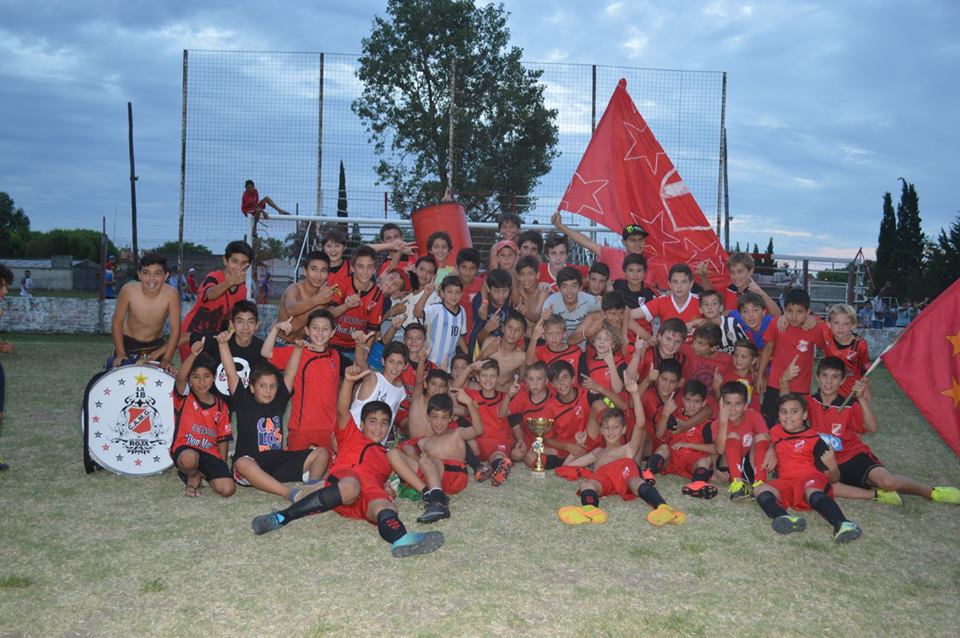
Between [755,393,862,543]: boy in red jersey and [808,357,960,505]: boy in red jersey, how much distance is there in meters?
0.21

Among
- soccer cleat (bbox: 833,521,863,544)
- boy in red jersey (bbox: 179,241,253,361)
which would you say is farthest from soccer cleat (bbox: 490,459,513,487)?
boy in red jersey (bbox: 179,241,253,361)

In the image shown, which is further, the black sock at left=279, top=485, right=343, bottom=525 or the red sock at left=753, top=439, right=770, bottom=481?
the red sock at left=753, top=439, right=770, bottom=481

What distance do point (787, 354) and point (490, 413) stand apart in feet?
8.84

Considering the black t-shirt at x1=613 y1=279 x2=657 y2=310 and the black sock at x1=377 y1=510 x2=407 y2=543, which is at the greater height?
the black t-shirt at x1=613 y1=279 x2=657 y2=310

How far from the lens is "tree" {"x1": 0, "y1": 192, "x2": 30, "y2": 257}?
73125mm

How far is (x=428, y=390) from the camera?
5.97 meters

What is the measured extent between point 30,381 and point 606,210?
7788 millimetres

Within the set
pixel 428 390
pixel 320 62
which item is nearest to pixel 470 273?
pixel 428 390

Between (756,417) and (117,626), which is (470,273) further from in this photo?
(117,626)

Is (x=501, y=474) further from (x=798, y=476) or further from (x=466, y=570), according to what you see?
(x=798, y=476)

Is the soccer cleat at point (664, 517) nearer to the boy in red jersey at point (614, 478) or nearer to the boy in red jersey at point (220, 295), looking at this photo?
the boy in red jersey at point (614, 478)

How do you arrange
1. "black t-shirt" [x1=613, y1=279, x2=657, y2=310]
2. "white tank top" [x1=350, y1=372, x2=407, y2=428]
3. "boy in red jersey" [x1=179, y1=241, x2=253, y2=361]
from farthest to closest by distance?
"black t-shirt" [x1=613, y1=279, x2=657, y2=310] → "boy in red jersey" [x1=179, y1=241, x2=253, y2=361] → "white tank top" [x1=350, y1=372, x2=407, y2=428]

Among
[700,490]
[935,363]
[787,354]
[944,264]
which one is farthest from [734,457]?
[944,264]

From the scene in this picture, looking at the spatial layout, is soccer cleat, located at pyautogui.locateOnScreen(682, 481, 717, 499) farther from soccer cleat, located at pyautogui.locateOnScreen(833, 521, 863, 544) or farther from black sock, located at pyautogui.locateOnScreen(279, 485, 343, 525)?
black sock, located at pyautogui.locateOnScreen(279, 485, 343, 525)
